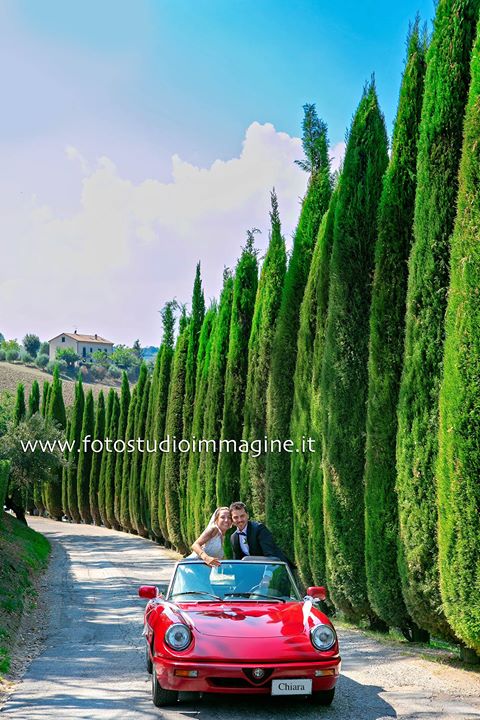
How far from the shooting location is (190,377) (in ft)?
91.8

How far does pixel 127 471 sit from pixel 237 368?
19.3m

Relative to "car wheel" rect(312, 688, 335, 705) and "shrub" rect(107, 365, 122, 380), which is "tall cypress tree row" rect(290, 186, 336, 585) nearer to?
"car wheel" rect(312, 688, 335, 705)

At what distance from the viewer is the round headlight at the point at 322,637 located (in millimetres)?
5883

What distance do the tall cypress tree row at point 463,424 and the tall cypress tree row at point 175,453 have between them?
19.2m

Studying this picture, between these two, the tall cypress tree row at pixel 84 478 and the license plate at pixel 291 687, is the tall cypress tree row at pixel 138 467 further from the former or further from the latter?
the license plate at pixel 291 687

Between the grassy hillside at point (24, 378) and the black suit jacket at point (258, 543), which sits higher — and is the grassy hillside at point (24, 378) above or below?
above

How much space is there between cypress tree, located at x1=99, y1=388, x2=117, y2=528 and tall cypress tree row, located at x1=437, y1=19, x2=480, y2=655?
113ft

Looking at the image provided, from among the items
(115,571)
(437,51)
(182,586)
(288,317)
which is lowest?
(115,571)

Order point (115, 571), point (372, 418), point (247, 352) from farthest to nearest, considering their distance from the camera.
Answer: point (247, 352), point (115, 571), point (372, 418)

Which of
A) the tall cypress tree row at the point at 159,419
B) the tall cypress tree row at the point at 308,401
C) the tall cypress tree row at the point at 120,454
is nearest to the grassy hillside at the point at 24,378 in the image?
the tall cypress tree row at the point at 120,454

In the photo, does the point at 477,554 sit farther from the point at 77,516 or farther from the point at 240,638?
the point at 77,516

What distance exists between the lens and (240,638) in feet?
19.1

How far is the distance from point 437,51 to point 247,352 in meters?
12.2

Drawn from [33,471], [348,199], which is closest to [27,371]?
[33,471]
